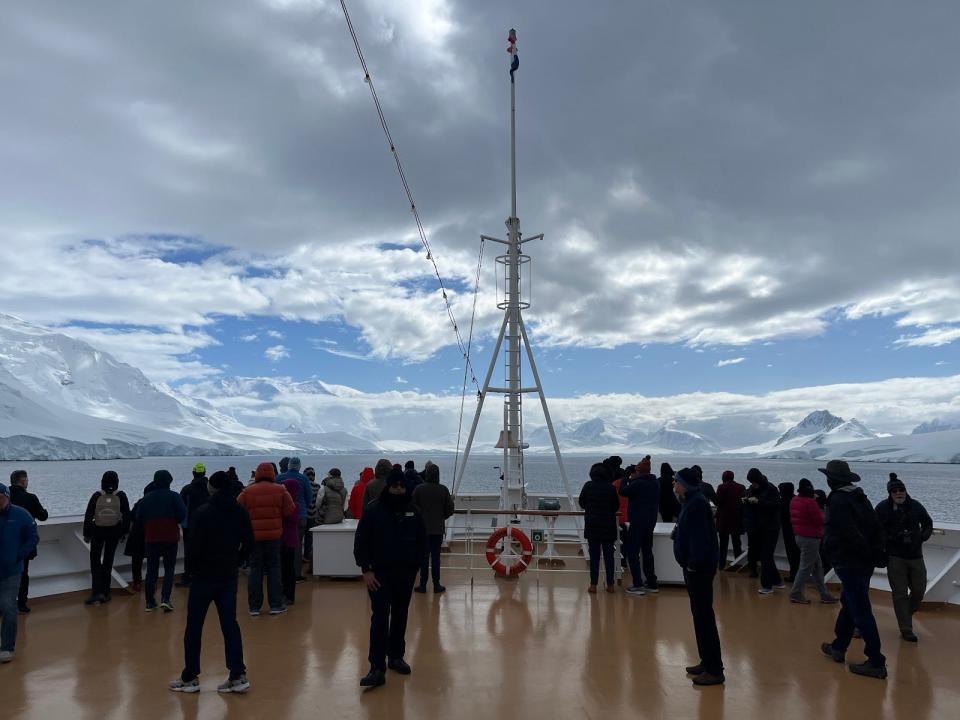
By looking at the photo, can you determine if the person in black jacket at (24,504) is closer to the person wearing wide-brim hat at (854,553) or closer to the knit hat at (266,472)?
the knit hat at (266,472)

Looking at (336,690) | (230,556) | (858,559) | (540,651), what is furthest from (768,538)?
(230,556)

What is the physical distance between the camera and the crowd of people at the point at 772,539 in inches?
194

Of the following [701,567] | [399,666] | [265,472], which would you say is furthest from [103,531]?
[701,567]

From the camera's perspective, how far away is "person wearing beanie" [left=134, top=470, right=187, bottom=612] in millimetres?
7000

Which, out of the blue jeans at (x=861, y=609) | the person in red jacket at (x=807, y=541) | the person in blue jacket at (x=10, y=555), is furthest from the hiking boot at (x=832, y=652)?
the person in blue jacket at (x=10, y=555)

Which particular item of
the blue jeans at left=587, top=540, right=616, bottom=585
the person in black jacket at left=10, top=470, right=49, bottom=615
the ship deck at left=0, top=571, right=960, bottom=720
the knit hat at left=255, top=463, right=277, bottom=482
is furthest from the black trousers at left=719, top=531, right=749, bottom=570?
the person in black jacket at left=10, top=470, right=49, bottom=615

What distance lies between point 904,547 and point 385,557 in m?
4.80

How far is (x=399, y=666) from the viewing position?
200 inches

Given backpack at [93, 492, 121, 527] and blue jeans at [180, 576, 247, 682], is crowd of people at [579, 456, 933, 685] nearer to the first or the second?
blue jeans at [180, 576, 247, 682]

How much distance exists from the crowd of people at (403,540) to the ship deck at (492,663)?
254 mm

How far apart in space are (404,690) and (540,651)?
1.46 metres

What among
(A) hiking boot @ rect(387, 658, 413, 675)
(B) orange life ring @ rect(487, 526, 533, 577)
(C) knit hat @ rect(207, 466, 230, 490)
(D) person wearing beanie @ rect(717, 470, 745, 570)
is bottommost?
(A) hiking boot @ rect(387, 658, 413, 675)

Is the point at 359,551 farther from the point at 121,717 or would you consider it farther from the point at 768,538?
the point at 768,538

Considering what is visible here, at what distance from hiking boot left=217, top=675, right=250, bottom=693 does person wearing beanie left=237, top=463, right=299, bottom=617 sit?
6.61ft
